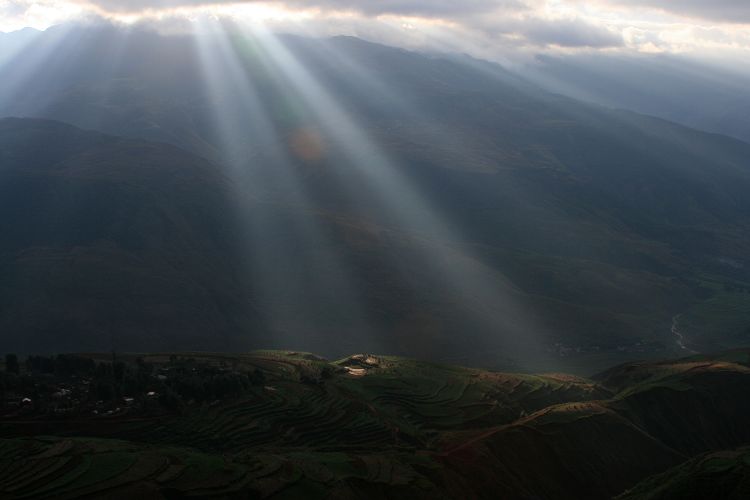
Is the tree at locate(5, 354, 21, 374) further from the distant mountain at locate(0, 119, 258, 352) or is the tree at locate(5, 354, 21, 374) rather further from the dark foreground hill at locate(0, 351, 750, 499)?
the distant mountain at locate(0, 119, 258, 352)

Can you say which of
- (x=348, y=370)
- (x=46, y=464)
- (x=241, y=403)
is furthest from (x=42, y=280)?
(x=46, y=464)

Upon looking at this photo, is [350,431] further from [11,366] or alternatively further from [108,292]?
[108,292]

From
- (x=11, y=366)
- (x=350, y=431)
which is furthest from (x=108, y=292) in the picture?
(x=350, y=431)

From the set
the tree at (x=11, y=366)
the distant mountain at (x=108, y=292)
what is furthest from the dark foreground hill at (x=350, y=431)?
the distant mountain at (x=108, y=292)

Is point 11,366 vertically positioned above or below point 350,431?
A: above

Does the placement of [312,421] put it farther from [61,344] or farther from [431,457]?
[61,344]

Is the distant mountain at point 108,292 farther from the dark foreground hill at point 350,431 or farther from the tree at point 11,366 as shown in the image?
the tree at point 11,366

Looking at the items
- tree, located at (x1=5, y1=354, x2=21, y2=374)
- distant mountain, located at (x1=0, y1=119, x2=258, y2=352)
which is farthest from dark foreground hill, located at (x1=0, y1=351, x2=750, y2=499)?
distant mountain, located at (x1=0, y1=119, x2=258, y2=352)

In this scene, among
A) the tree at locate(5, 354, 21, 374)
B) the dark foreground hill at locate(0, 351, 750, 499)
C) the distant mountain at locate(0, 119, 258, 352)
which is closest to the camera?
the dark foreground hill at locate(0, 351, 750, 499)
